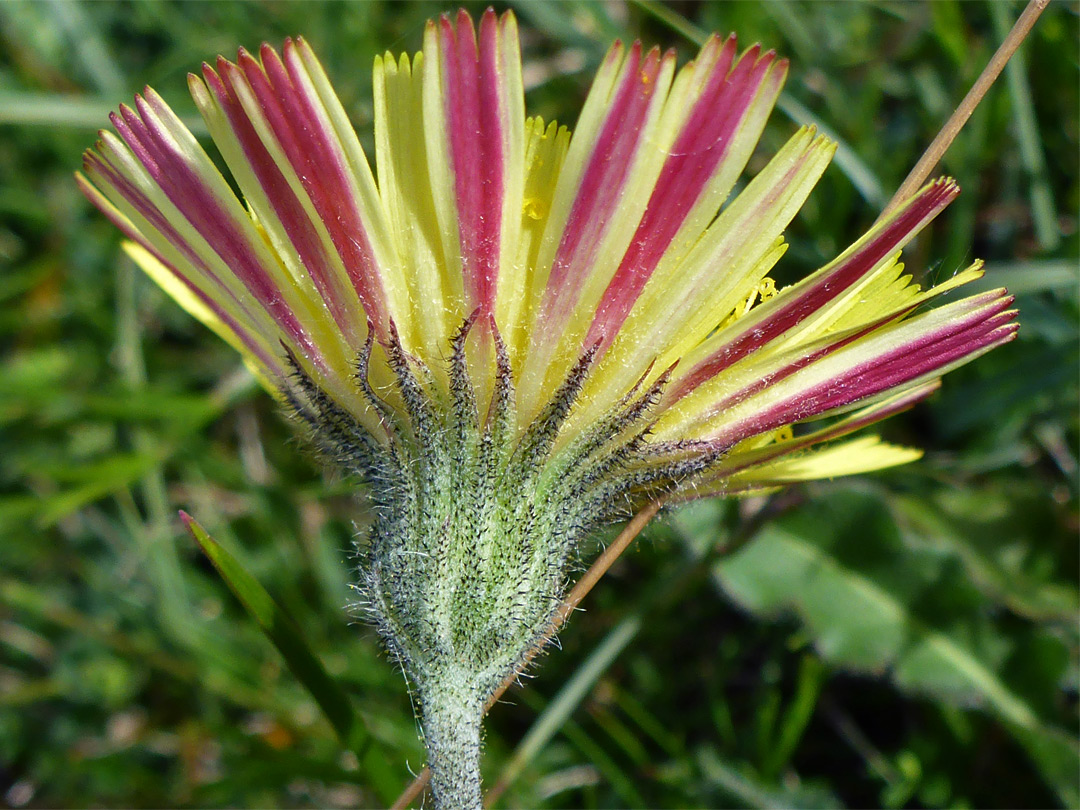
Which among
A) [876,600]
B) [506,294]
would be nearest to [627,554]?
[876,600]

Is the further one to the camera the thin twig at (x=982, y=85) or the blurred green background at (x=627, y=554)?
the blurred green background at (x=627, y=554)

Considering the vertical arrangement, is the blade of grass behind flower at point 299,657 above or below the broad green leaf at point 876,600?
above

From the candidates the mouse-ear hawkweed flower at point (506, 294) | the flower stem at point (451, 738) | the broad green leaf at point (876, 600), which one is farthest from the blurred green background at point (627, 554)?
the mouse-ear hawkweed flower at point (506, 294)

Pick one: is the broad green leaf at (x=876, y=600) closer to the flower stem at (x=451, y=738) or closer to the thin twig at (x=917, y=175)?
the thin twig at (x=917, y=175)

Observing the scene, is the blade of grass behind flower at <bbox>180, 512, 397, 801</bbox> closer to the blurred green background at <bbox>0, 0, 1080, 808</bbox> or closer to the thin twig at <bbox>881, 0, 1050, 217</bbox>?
the blurred green background at <bbox>0, 0, 1080, 808</bbox>

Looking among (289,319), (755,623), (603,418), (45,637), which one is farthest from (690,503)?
(45,637)

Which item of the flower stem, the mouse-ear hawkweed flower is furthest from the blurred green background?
the mouse-ear hawkweed flower

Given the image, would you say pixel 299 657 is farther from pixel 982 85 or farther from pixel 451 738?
pixel 982 85
